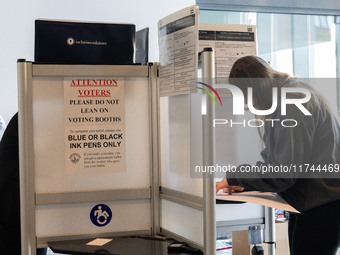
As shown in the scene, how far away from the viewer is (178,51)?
1.25 meters

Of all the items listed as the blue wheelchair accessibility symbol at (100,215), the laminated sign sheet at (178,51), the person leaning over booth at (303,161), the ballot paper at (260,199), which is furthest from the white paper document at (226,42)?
the blue wheelchair accessibility symbol at (100,215)

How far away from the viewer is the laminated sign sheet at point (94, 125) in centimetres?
128

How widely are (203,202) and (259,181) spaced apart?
1.03 feet

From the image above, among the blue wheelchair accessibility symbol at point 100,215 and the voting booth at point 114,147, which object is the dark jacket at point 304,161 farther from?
the blue wheelchair accessibility symbol at point 100,215

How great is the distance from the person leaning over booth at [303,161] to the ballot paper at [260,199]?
0.12 feet

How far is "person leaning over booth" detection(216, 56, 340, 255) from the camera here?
1.30m

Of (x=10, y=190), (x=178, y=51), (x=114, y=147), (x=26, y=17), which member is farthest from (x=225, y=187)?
(x=26, y=17)

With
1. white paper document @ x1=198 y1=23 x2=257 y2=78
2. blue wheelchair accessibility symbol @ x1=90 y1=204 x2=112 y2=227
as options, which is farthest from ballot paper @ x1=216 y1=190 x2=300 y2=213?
white paper document @ x1=198 y1=23 x2=257 y2=78

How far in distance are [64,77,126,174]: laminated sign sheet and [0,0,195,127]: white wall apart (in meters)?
Answer: 2.06

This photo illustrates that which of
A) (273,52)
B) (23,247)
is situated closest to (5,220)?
(23,247)

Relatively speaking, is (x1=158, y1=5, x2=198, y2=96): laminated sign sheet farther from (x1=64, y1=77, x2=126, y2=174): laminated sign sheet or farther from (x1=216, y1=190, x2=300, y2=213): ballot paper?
(x1=216, y1=190, x2=300, y2=213): ballot paper

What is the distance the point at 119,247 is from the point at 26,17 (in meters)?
2.59

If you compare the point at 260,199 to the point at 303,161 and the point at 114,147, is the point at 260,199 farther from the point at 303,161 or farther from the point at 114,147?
the point at 114,147

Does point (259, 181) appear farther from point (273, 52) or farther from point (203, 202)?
point (273, 52)
